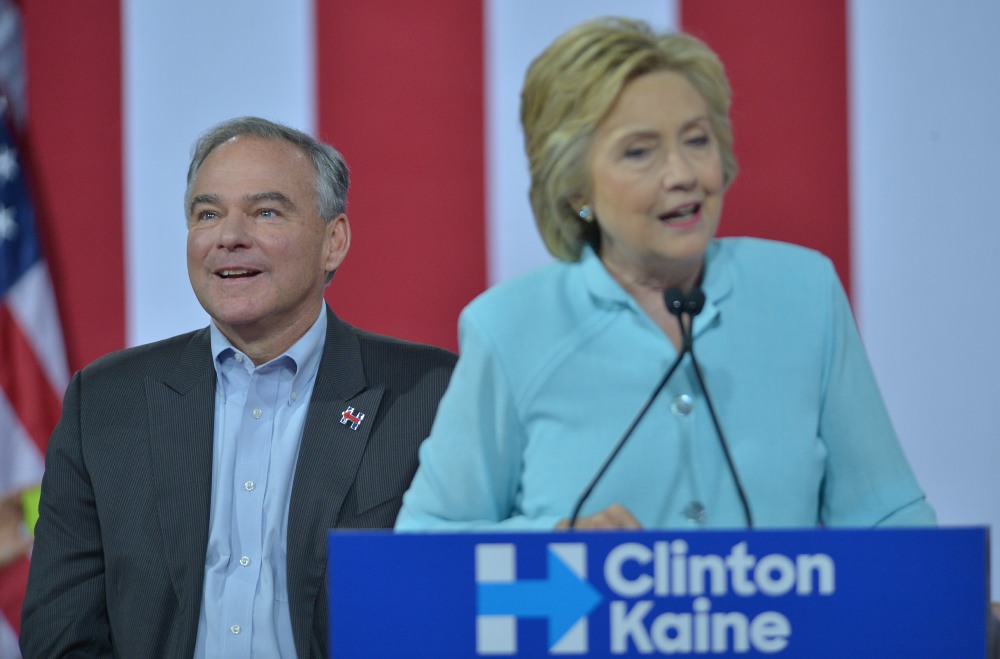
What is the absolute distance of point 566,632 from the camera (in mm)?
1005

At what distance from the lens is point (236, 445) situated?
180cm

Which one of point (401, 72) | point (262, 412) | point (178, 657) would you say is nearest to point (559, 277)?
point (262, 412)

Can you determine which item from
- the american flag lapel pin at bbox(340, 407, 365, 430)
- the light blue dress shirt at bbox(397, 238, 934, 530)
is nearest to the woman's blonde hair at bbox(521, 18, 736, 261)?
the light blue dress shirt at bbox(397, 238, 934, 530)

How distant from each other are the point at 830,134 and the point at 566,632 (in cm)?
181

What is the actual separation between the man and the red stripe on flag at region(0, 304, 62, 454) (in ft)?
2.51

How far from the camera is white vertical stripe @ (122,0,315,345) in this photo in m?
2.61

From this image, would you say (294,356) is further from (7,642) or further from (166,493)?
(7,642)

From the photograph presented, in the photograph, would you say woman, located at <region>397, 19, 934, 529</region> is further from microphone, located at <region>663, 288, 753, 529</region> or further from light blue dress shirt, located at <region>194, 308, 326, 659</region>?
light blue dress shirt, located at <region>194, 308, 326, 659</region>

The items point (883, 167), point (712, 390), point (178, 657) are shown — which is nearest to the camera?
point (712, 390)

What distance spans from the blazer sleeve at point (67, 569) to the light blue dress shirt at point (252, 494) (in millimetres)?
183

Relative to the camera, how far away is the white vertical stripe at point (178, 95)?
2.61 meters

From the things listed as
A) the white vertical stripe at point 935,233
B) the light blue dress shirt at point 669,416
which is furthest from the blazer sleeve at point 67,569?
the white vertical stripe at point 935,233

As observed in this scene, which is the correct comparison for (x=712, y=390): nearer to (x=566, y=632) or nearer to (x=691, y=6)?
(x=566, y=632)

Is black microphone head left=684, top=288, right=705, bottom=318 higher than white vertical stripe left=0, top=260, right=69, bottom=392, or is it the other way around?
white vertical stripe left=0, top=260, right=69, bottom=392
